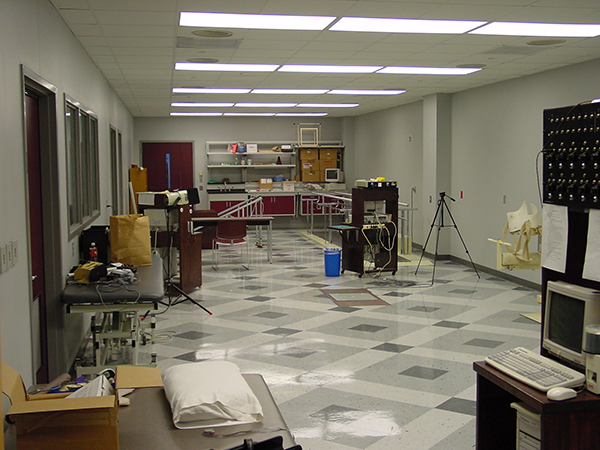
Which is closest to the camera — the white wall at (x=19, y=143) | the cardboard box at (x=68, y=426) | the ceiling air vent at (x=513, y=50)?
the cardboard box at (x=68, y=426)

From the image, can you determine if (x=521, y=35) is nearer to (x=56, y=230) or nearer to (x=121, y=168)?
(x=56, y=230)

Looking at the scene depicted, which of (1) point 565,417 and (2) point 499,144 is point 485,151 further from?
(1) point 565,417

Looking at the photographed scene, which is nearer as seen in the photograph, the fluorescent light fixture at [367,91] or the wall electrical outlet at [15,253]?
the wall electrical outlet at [15,253]

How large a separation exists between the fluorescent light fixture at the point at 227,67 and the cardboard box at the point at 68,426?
5.66 m

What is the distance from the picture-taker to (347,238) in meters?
8.81

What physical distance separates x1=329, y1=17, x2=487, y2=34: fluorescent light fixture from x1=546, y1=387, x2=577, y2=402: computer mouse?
3511 mm

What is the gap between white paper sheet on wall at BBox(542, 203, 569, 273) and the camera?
2686 mm

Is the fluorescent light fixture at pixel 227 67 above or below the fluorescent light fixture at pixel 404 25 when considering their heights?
above

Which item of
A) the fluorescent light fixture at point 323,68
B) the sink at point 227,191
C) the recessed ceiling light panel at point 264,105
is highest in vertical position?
the recessed ceiling light panel at point 264,105

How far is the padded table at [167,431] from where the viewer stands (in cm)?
204

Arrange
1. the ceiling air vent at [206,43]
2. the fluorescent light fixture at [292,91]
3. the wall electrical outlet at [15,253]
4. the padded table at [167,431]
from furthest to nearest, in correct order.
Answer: the fluorescent light fixture at [292,91] < the ceiling air vent at [206,43] < the wall electrical outlet at [15,253] < the padded table at [167,431]

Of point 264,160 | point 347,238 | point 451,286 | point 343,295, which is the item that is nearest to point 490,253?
point 451,286

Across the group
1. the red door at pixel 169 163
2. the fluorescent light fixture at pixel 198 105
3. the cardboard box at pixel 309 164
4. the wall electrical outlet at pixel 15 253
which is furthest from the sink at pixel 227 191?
the wall electrical outlet at pixel 15 253

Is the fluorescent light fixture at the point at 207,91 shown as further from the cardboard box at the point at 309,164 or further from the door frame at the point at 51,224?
the cardboard box at the point at 309,164
